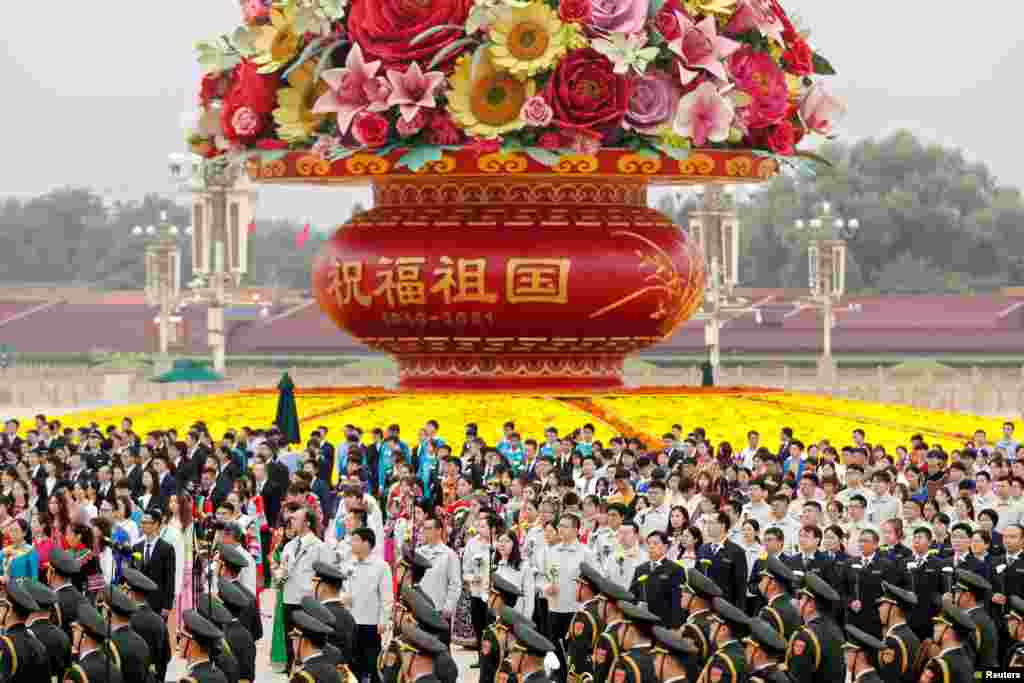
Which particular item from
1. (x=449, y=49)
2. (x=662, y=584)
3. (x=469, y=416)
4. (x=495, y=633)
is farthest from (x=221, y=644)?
(x=449, y=49)

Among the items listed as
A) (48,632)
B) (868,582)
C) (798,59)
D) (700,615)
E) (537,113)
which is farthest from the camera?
(798,59)

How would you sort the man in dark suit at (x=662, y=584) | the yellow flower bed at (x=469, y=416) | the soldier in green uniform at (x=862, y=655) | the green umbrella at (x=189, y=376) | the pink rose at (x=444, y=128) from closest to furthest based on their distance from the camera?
1. the soldier in green uniform at (x=862, y=655)
2. the man in dark suit at (x=662, y=584)
3. the yellow flower bed at (x=469, y=416)
4. the pink rose at (x=444, y=128)
5. the green umbrella at (x=189, y=376)

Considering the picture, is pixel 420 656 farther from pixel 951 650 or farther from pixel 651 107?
pixel 651 107

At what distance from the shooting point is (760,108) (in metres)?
38.9

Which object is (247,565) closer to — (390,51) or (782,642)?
(782,642)

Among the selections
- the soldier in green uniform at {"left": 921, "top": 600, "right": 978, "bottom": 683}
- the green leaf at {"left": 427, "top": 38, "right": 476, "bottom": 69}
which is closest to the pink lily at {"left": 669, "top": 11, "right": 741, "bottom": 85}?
the green leaf at {"left": 427, "top": 38, "right": 476, "bottom": 69}

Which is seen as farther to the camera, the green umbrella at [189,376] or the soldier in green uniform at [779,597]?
the green umbrella at [189,376]

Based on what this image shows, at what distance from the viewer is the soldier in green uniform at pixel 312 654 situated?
52.1ft

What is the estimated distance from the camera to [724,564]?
21.4m

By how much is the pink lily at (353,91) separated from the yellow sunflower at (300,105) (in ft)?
2.23

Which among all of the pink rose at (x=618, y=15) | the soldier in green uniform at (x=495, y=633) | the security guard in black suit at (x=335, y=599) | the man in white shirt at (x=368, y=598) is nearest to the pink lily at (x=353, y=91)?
the pink rose at (x=618, y=15)

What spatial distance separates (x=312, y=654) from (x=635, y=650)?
7.93ft

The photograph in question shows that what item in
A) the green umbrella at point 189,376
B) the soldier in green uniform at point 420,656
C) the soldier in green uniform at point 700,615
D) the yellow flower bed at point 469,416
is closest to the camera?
the soldier in green uniform at point 420,656

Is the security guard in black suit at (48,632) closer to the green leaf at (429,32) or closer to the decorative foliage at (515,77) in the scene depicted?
the decorative foliage at (515,77)
